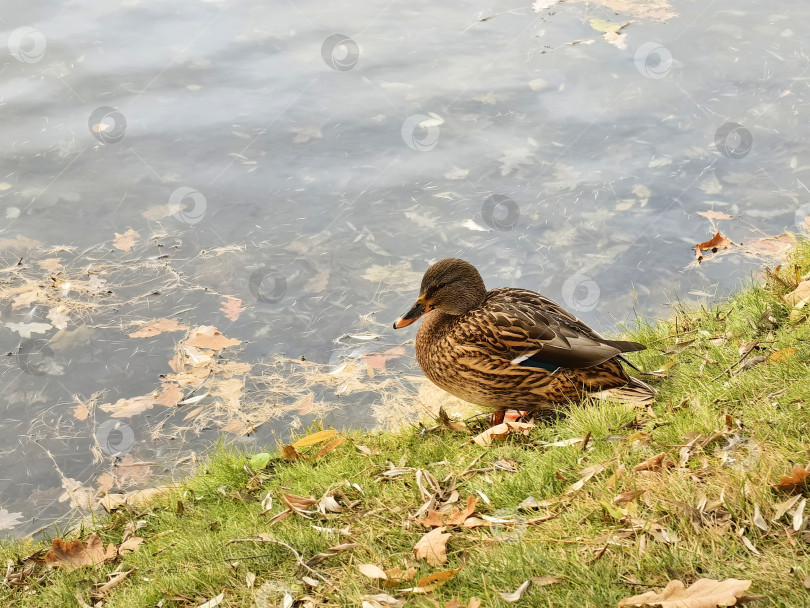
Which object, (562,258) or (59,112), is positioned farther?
(59,112)

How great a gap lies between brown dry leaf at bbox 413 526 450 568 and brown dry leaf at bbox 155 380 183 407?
10.0ft

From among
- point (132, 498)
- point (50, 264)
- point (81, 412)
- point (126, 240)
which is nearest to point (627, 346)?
point (132, 498)

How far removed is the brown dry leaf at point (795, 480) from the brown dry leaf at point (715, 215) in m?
4.72

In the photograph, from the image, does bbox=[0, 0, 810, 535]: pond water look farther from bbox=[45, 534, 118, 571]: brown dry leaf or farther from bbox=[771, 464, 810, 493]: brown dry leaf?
bbox=[771, 464, 810, 493]: brown dry leaf

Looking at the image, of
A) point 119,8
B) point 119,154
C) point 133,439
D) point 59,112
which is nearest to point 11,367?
point 133,439

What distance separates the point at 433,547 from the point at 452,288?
6.66 feet

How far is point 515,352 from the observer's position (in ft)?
15.3

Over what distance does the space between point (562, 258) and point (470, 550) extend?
419 cm

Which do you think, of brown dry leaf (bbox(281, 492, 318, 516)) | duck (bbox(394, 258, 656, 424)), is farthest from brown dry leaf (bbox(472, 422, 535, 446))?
brown dry leaf (bbox(281, 492, 318, 516))

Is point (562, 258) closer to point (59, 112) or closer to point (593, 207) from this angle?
point (593, 207)

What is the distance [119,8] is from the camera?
37.3 feet

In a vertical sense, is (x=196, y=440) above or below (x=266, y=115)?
below

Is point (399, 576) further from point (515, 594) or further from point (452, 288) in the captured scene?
point (452, 288)

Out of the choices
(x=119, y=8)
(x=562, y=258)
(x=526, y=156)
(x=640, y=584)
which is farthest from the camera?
(x=119, y=8)
